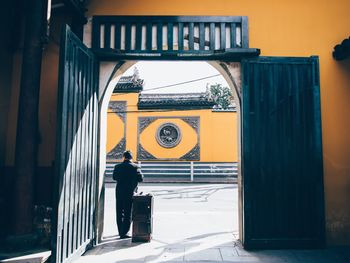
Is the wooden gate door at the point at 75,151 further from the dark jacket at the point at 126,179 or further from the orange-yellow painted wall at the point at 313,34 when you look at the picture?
the orange-yellow painted wall at the point at 313,34

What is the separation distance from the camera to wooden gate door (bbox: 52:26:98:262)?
11.5ft

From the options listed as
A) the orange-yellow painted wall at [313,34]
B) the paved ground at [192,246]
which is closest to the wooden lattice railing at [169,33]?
the orange-yellow painted wall at [313,34]

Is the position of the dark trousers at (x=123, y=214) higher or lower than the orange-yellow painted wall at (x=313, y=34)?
lower

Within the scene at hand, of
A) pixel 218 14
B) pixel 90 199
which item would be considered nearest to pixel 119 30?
pixel 218 14

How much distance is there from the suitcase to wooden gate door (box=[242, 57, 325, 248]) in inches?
61.8

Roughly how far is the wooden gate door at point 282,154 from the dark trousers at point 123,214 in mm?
2033

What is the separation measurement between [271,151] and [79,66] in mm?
3043

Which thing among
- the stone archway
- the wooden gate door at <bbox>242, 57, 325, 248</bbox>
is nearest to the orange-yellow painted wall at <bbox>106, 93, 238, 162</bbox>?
the stone archway

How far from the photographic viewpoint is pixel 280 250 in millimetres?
4516

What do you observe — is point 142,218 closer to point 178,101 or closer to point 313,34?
point 313,34

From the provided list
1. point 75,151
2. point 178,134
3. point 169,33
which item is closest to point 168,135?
point 178,134

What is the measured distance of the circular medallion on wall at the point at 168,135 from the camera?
1595cm

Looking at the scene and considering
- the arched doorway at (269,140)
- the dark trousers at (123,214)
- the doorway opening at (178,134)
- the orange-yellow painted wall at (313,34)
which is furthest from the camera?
the doorway opening at (178,134)

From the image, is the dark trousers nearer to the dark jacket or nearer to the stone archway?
the dark jacket
